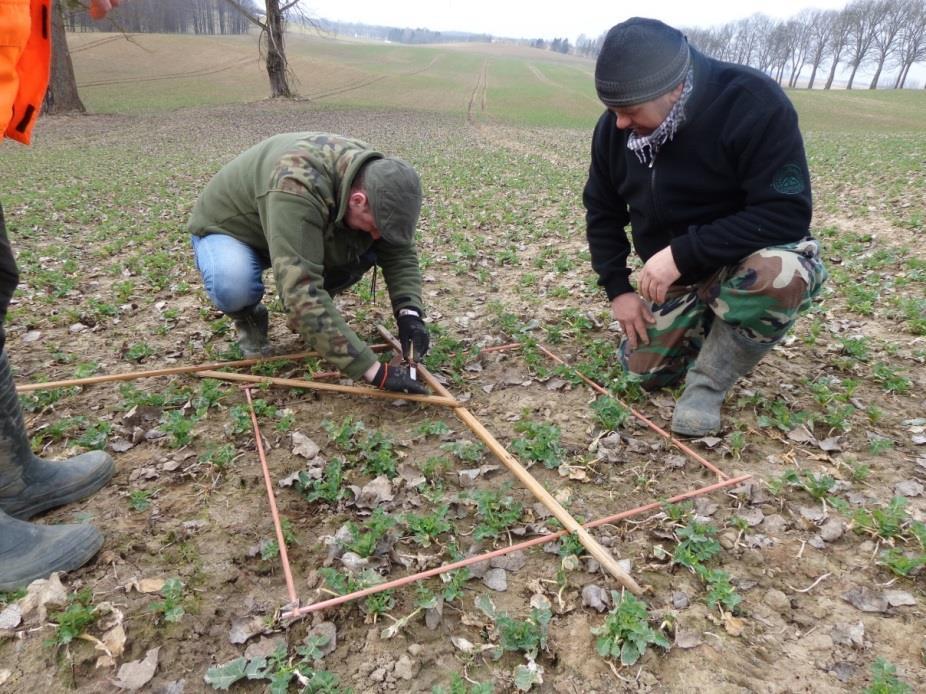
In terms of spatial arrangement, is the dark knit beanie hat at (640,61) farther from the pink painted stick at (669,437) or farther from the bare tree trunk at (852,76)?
the bare tree trunk at (852,76)

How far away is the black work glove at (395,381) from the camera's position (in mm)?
3129

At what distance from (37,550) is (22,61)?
170 cm

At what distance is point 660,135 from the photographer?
9.07 feet

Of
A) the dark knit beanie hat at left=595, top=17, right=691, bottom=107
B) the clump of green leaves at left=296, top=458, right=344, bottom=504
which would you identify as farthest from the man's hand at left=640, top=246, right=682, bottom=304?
the clump of green leaves at left=296, top=458, right=344, bottom=504

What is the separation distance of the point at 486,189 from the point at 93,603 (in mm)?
10003

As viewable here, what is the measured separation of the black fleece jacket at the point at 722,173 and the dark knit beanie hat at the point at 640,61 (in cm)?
25

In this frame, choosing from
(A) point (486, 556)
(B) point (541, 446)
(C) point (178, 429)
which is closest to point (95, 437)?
(C) point (178, 429)

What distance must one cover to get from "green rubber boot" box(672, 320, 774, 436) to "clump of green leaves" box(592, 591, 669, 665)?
1256 millimetres

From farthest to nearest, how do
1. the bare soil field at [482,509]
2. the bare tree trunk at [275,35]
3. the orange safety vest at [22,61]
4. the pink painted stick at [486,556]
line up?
the bare tree trunk at [275,35]
the pink painted stick at [486,556]
the bare soil field at [482,509]
the orange safety vest at [22,61]

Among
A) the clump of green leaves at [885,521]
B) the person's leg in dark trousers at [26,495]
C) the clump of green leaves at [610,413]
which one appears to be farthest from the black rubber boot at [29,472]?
the clump of green leaves at [885,521]

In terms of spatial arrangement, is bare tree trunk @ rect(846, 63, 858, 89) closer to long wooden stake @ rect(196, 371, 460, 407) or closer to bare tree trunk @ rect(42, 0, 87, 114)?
bare tree trunk @ rect(42, 0, 87, 114)

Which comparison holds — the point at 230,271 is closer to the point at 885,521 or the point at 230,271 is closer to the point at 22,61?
the point at 22,61

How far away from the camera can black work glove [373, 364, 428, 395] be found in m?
3.13

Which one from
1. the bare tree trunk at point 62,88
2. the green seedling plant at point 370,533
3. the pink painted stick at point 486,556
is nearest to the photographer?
the pink painted stick at point 486,556
